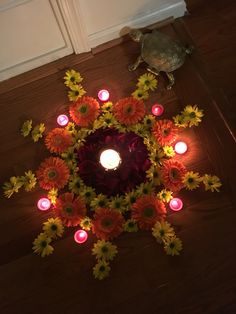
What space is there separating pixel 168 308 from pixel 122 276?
0.69 ft

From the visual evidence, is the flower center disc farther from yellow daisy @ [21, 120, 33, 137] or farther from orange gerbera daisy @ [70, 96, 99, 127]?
yellow daisy @ [21, 120, 33, 137]

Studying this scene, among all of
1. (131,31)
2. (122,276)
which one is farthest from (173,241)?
(131,31)

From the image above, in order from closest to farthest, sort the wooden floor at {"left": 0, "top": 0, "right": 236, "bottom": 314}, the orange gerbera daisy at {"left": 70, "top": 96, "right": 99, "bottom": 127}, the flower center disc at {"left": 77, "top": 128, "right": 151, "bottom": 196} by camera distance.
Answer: the wooden floor at {"left": 0, "top": 0, "right": 236, "bottom": 314}, the flower center disc at {"left": 77, "top": 128, "right": 151, "bottom": 196}, the orange gerbera daisy at {"left": 70, "top": 96, "right": 99, "bottom": 127}

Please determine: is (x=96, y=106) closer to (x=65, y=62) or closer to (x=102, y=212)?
(x=65, y=62)

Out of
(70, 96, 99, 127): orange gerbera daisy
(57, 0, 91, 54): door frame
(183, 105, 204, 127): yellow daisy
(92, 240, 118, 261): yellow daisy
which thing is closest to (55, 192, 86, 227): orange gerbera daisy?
(92, 240, 118, 261): yellow daisy

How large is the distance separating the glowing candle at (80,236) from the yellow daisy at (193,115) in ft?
2.16

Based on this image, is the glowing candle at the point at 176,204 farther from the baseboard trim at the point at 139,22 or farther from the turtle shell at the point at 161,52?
the baseboard trim at the point at 139,22

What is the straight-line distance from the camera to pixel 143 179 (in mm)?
1459

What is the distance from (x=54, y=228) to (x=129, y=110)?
0.60m

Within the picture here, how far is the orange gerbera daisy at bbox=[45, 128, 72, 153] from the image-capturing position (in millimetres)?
1521

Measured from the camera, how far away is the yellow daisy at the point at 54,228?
143cm

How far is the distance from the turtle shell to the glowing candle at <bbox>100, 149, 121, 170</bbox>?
45cm

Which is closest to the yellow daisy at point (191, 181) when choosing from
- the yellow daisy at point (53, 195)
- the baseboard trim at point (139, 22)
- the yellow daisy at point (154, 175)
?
the yellow daisy at point (154, 175)

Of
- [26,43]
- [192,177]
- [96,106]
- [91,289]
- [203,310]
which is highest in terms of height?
[26,43]
